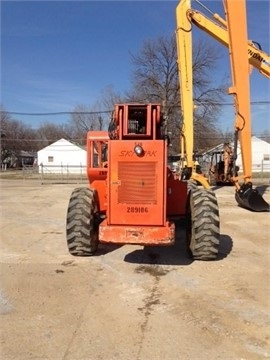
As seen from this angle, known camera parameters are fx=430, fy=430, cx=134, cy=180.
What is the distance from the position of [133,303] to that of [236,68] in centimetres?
930

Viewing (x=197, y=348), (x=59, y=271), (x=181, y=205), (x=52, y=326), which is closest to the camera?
(x=197, y=348)

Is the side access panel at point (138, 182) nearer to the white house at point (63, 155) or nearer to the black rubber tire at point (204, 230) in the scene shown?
the black rubber tire at point (204, 230)

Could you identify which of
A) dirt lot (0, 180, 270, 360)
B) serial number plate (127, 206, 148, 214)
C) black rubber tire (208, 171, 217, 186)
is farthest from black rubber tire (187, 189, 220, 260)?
black rubber tire (208, 171, 217, 186)

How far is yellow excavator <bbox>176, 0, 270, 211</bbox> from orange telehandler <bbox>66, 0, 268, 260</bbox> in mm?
5924

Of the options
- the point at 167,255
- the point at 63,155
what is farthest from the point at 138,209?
the point at 63,155

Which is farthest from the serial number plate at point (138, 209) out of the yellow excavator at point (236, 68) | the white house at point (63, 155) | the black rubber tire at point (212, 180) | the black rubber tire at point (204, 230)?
the white house at point (63, 155)

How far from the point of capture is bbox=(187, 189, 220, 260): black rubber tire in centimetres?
680

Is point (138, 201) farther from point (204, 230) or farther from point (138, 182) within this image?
point (204, 230)

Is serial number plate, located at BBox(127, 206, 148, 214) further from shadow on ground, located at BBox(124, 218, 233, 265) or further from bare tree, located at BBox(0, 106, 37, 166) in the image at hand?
bare tree, located at BBox(0, 106, 37, 166)

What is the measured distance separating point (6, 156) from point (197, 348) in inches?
2987

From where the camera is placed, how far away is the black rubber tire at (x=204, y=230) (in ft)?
22.3

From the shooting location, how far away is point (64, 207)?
14516mm

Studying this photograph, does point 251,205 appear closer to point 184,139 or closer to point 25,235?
point 184,139

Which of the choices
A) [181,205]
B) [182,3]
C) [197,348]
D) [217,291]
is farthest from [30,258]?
[182,3]
